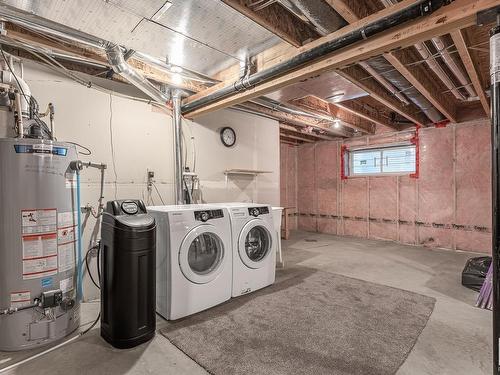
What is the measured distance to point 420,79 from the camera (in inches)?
119

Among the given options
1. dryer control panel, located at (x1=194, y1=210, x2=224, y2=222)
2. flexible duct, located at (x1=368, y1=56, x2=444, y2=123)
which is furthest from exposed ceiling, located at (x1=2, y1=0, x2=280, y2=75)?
dryer control panel, located at (x1=194, y1=210, x2=224, y2=222)

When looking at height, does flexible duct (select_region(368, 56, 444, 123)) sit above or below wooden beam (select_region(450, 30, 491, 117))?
above

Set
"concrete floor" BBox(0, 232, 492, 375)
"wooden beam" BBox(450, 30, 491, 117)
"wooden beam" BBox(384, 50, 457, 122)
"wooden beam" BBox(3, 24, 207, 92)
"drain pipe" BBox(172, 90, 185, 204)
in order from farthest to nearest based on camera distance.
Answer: "drain pipe" BBox(172, 90, 185, 204) → "wooden beam" BBox(384, 50, 457, 122) → "wooden beam" BBox(3, 24, 207, 92) → "wooden beam" BBox(450, 30, 491, 117) → "concrete floor" BBox(0, 232, 492, 375)

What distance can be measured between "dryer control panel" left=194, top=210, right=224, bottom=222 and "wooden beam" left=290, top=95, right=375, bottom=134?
2104 mm

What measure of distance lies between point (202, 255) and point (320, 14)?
7.64 ft

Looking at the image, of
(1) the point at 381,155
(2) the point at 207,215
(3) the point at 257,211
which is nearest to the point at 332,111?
(1) the point at 381,155

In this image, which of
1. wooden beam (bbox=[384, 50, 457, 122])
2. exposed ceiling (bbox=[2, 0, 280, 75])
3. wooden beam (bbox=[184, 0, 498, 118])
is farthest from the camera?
wooden beam (bbox=[384, 50, 457, 122])

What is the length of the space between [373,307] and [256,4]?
2.69 meters

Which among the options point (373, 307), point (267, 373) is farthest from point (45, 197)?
point (373, 307)

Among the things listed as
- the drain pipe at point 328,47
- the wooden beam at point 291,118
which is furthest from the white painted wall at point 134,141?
the drain pipe at point 328,47

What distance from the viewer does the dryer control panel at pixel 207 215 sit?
2400 mm

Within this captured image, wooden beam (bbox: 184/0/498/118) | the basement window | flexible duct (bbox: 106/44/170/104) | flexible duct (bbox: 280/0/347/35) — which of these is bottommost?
the basement window

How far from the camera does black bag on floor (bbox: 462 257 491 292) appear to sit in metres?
2.88

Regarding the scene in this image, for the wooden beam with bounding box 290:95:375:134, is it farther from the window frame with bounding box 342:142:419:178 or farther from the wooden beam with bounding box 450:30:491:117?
the wooden beam with bounding box 450:30:491:117
